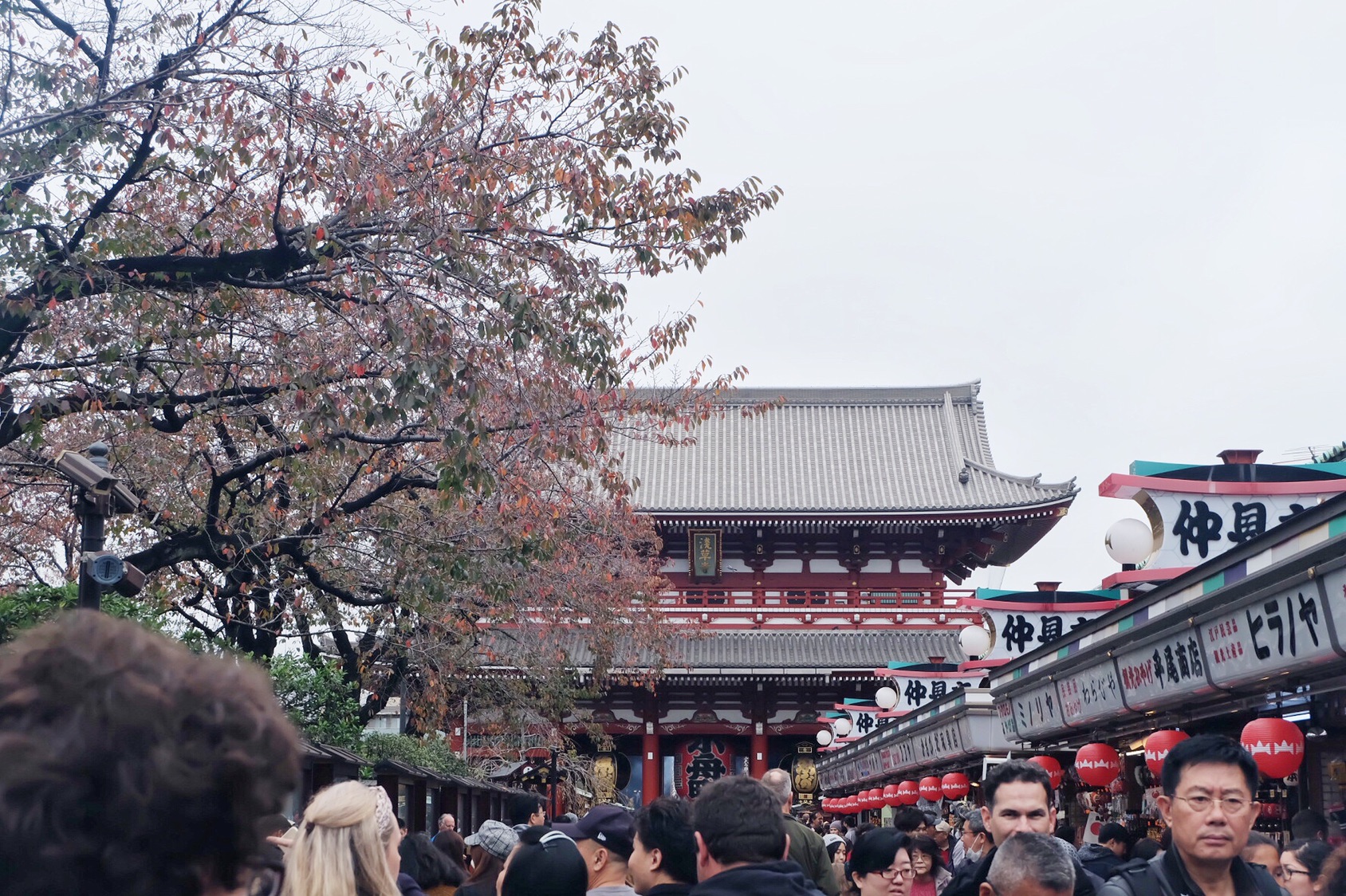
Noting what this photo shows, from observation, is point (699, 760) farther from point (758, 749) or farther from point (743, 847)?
point (743, 847)

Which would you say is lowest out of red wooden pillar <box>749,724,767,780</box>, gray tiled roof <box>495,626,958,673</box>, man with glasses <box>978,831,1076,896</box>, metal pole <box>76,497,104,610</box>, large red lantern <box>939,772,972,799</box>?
man with glasses <box>978,831,1076,896</box>

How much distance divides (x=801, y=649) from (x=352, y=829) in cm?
2569

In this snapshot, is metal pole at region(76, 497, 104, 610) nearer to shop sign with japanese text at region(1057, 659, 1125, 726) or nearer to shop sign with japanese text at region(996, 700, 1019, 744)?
shop sign with japanese text at region(1057, 659, 1125, 726)

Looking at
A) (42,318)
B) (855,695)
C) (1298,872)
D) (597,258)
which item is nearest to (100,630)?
(1298,872)

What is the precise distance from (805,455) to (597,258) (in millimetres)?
24690

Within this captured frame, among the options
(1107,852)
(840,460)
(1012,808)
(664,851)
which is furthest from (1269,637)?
(840,460)

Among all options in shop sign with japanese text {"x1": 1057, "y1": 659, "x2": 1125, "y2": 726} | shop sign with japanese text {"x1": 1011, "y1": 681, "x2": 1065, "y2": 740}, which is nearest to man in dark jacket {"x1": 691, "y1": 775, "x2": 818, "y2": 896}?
shop sign with japanese text {"x1": 1057, "y1": 659, "x2": 1125, "y2": 726}

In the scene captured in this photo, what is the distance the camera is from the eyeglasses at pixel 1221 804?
3385 mm

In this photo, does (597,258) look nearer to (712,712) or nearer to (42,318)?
(42,318)

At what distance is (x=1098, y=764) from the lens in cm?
1044

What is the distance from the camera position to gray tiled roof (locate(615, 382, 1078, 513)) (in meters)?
30.1

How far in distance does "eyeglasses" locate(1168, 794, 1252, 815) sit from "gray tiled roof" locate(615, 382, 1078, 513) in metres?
25.2

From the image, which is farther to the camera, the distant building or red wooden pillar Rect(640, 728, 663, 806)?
red wooden pillar Rect(640, 728, 663, 806)

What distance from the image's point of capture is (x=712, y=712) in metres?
29.9
